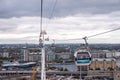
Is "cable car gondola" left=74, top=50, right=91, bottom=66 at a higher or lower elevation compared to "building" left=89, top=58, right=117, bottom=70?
lower

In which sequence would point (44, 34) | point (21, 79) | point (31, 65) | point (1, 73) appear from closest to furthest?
point (44, 34) → point (21, 79) → point (1, 73) → point (31, 65)

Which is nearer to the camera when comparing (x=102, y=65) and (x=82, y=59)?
(x=82, y=59)

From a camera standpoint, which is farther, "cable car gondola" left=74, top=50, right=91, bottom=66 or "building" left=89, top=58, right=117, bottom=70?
"building" left=89, top=58, right=117, bottom=70

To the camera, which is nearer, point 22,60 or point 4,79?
point 4,79

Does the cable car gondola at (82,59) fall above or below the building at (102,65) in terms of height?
below

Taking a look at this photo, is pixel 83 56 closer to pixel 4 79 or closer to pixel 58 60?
pixel 4 79

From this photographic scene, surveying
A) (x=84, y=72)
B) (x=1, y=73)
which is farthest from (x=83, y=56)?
(x=1, y=73)

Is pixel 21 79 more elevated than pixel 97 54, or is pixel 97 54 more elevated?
pixel 97 54

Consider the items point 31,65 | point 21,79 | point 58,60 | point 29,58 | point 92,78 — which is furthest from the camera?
point 58,60

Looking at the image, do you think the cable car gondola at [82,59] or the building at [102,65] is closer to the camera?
the cable car gondola at [82,59]

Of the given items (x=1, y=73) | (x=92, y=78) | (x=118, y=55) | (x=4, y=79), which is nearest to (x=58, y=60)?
(x=118, y=55)

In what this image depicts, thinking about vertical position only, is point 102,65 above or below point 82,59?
above
